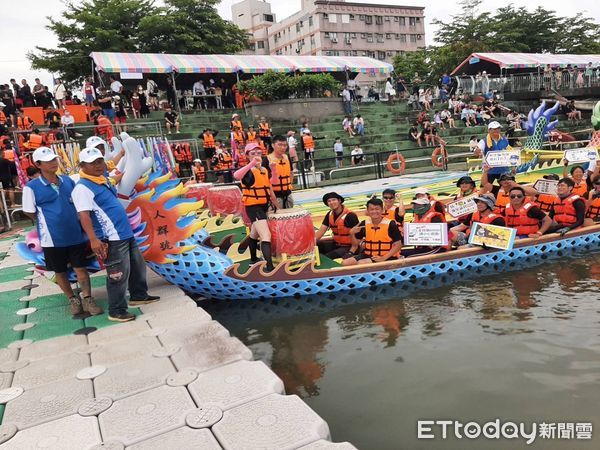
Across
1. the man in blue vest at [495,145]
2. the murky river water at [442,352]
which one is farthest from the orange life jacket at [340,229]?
the man in blue vest at [495,145]

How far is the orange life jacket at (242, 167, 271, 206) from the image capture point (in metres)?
5.66

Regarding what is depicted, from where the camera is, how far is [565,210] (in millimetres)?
6613

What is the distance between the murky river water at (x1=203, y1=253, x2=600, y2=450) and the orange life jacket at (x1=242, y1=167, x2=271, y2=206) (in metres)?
1.21

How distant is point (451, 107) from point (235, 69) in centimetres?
1057

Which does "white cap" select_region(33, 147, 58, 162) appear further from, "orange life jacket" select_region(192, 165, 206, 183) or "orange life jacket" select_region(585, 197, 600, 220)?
"orange life jacket" select_region(192, 165, 206, 183)

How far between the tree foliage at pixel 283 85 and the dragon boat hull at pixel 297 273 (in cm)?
1457

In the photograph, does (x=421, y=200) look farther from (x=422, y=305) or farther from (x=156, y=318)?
(x=156, y=318)

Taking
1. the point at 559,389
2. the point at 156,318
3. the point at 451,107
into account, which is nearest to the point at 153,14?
the point at 451,107

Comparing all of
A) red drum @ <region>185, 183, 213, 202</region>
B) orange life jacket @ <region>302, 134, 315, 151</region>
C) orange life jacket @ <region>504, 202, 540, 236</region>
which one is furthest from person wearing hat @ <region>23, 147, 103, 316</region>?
orange life jacket @ <region>302, 134, 315, 151</region>

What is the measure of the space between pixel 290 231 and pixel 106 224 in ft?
6.93

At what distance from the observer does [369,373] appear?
3867 mm

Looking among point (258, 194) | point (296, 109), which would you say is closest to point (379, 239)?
point (258, 194)

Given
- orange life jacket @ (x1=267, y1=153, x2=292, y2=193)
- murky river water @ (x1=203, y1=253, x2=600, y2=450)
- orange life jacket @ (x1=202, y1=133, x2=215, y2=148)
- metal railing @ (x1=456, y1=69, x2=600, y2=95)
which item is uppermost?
metal railing @ (x1=456, y1=69, x2=600, y2=95)

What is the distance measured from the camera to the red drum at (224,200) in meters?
9.36
